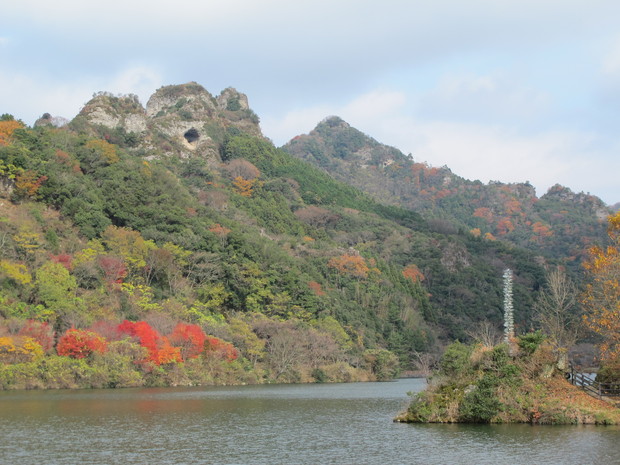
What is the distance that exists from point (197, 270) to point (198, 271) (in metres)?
0.43

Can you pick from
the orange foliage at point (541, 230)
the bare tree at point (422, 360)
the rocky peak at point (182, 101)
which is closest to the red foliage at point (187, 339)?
the bare tree at point (422, 360)

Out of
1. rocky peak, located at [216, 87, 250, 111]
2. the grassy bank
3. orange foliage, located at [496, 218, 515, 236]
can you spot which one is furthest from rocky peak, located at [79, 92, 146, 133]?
orange foliage, located at [496, 218, 515, 236]

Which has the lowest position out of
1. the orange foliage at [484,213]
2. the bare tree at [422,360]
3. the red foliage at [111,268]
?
the bare tree at [422,360]

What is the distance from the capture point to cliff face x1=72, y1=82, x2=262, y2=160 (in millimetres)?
114875

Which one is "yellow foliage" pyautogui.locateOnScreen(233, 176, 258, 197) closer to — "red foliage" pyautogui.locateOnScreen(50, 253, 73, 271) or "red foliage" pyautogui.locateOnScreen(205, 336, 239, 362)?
"red foliage" pyautogui.locateOnScreen(50, 253, 73, 271)

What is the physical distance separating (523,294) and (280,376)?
5875 cm

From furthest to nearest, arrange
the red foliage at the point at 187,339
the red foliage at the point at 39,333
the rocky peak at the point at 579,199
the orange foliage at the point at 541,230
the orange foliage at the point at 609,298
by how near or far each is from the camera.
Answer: the rocky peak at the point at 579,199 → the orange foliage at the point at 541,230 → the red foliage at the point at 187,339 → the red foliage at the point at 39,333 → the orange foliage at the point at 609,298

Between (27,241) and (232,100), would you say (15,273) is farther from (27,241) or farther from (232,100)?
(232,100)

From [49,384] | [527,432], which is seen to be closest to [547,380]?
[527,432]

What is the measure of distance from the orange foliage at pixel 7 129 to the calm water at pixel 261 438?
48.1 meters

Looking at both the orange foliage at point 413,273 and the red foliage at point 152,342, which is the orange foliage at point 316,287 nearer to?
the orange foliage at point 413,273

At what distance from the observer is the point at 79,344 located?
2092 inches

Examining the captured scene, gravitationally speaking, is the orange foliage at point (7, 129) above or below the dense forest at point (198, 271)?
above

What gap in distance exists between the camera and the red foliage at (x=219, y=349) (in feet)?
204
